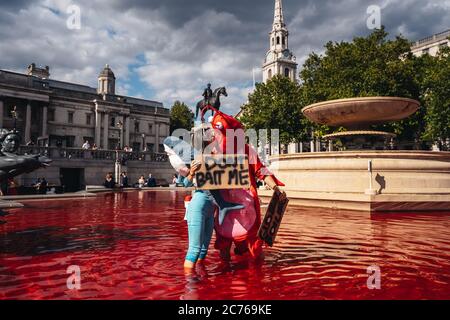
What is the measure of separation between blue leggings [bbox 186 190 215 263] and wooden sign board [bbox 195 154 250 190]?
0.23 metres

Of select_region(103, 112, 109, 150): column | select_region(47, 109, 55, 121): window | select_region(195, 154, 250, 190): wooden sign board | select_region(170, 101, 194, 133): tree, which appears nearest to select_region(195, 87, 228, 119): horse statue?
select_region(195, 154, 250, 190): wooden sign board

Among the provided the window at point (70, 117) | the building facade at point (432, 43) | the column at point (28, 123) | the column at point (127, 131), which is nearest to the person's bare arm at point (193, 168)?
the column at point (28, 123)

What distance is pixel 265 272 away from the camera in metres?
3.89

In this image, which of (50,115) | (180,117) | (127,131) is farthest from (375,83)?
(180,117)

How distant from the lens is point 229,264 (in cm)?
427

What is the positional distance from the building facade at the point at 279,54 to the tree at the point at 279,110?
3274cm

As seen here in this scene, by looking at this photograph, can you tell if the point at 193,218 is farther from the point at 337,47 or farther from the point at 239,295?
the point at 337,47

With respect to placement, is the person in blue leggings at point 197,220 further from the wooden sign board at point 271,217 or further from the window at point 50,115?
the window at point 50,115

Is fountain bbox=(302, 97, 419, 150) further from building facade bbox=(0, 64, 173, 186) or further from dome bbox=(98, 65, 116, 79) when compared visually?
dome bbox=(98, 65, 116, 79)

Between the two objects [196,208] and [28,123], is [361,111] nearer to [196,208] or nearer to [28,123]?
[196,208]

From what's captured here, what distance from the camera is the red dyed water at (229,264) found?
127 inches

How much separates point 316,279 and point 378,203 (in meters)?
6.58

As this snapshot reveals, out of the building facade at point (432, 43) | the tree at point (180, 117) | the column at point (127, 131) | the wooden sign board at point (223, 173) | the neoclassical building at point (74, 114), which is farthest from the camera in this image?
the tree at point (180, 117)
